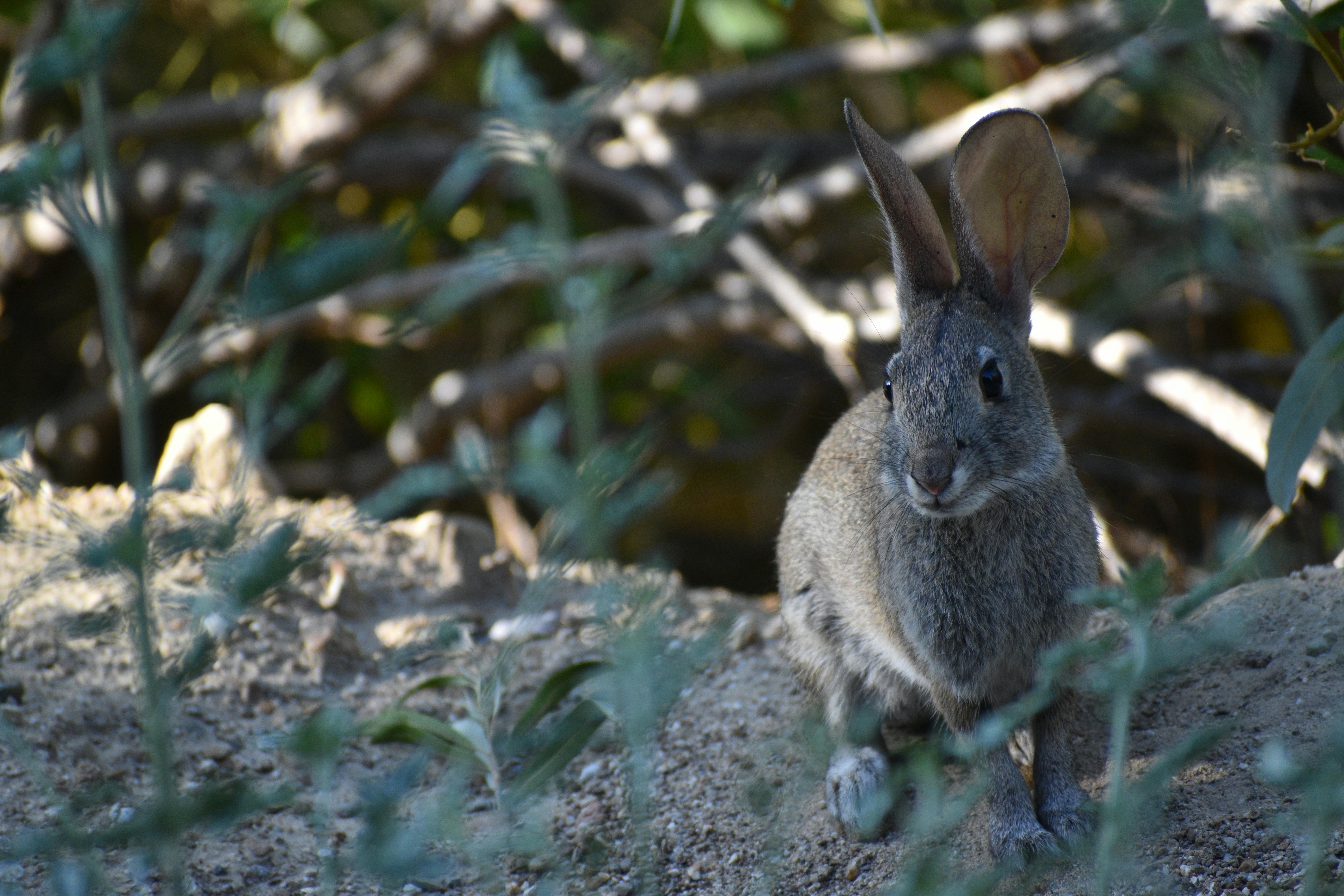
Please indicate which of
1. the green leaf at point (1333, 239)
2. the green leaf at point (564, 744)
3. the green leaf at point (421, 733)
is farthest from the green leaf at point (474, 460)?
the green leaf at point (1333, 239)

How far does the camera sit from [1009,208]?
10.2ft

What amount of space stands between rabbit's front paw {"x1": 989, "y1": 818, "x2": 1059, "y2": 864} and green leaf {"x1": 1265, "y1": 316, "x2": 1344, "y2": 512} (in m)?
0.92

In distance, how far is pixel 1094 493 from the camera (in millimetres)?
5746

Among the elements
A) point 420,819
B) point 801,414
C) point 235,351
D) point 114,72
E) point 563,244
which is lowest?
point 801,414

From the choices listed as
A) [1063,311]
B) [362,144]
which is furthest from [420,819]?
[362,144]

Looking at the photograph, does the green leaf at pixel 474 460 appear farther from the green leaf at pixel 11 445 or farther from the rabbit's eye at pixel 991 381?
the rabbit's eye at pixel 991 381

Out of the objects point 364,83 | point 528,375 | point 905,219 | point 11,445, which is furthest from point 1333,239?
point 364,83

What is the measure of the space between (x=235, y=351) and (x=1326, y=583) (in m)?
5.29

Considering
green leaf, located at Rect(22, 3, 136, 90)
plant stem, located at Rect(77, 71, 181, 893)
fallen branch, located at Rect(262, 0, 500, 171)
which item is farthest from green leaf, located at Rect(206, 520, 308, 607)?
fallen branch, located at Rect(262, 0, 500, 171)

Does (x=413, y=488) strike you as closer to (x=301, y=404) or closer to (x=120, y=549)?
(x=301, y=404)

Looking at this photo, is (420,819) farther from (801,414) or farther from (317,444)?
(317,444)

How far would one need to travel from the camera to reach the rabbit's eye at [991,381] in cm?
289

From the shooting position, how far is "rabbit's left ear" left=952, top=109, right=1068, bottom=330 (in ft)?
9.79

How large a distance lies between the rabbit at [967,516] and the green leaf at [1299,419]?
18.8 inches
